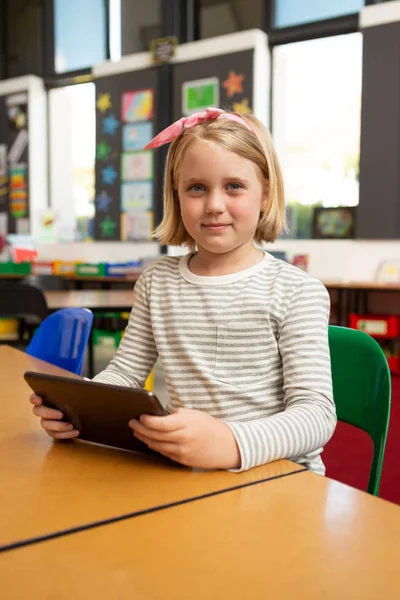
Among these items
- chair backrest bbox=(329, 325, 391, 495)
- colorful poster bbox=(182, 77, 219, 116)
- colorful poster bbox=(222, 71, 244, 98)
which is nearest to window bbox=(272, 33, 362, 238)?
colorful poster bbox=(222, 71, 244, 98)

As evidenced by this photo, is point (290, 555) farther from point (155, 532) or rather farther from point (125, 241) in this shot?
point (125, 241)

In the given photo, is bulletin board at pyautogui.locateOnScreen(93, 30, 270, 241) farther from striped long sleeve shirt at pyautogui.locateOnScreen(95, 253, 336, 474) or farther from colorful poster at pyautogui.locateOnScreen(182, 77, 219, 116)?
striped long sleeve shirt at pyautogui.locateOnScreen(95, 253, 336, 474)

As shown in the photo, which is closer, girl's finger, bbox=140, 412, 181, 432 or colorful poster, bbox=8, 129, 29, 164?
girl's finger, bbox=140, 412, 181, 432

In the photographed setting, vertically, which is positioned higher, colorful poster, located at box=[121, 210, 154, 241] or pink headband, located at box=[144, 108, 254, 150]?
pink headband, located at box=[144, 108, 254, 150]

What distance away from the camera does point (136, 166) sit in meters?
5.71

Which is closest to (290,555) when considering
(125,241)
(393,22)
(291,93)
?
(393,22)

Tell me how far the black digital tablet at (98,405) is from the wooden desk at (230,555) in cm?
13

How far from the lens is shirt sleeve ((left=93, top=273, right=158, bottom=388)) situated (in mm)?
1062

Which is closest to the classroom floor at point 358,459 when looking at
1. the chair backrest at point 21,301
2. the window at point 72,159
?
the chair backrest at point 21,301

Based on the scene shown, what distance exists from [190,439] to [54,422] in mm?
225

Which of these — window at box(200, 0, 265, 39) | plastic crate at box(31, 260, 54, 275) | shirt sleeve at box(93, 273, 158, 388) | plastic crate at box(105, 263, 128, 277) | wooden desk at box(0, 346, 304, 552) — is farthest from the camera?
plastic crate at box(31, 260, 54, 275)

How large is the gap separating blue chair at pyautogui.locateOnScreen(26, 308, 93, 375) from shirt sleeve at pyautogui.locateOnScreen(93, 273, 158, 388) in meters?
0.35

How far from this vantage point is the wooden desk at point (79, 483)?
0.57 metres

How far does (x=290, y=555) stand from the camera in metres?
0.50
